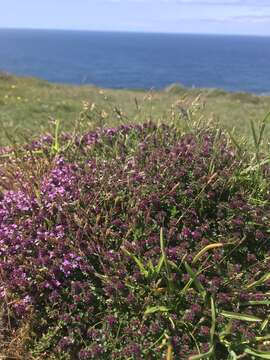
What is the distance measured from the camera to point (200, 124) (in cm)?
568

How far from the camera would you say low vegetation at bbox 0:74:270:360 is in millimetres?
3287

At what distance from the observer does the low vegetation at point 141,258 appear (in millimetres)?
3287

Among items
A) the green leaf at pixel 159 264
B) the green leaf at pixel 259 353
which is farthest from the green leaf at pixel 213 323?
the green leaf at pixel 159 264

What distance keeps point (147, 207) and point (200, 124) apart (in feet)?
6.92

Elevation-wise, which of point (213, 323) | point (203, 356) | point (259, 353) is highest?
point (213, 323)

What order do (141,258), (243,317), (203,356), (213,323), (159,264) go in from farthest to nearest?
(141,258) → (159,264) → (243,317) → (213,323) → (203,356)

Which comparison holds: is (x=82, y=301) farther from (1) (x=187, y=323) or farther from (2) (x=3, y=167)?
(2) (x=3, y=167)

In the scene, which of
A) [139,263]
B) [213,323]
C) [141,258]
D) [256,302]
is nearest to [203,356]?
[213,323]

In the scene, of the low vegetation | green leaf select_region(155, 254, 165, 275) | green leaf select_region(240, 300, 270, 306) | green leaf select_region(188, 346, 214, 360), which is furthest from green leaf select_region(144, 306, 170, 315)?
green leaf select_region(240, 300, 270, 306)

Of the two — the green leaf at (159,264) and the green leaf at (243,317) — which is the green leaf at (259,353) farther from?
the green leaf at (159,264)

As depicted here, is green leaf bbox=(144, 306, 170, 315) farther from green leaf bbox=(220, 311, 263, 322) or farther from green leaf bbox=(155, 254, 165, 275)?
green leaf bbox=(220, 311, 263, 322)

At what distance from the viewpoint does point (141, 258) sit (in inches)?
141

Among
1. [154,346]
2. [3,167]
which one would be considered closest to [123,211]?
[154,346]

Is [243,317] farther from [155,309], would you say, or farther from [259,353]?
[155,309]
